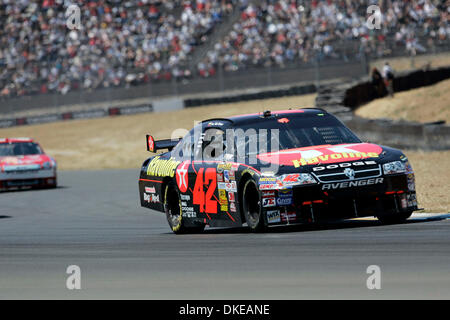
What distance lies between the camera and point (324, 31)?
32625mm

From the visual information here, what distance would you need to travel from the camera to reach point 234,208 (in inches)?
395

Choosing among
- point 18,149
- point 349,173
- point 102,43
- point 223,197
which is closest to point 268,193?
point 349,173

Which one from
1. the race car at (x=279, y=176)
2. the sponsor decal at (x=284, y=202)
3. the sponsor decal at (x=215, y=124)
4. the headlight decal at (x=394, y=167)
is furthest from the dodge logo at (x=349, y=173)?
the sponsor decal at (x=215, y=124)

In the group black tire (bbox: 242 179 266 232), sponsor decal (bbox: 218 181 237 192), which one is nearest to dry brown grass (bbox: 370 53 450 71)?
sponsor decal (bbox: 218 181 237 192)

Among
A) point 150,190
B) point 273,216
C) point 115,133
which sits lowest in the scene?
point 115,133

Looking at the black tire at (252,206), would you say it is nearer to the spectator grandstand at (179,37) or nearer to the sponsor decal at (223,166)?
the sponsor decal at (223,166)

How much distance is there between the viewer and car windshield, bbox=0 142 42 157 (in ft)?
79.2

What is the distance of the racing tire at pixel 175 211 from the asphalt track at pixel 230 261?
0.24 metres

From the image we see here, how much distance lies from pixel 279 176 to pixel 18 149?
16.2m

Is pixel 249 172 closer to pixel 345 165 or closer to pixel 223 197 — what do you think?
pixel 223 197

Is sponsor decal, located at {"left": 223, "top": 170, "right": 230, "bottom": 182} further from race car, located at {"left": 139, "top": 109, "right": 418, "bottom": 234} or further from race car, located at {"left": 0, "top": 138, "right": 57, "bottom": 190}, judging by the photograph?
race car, located at {"left": 0, "top": 138, "right": 57, "bottom": 190}

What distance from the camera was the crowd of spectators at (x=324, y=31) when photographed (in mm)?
31094

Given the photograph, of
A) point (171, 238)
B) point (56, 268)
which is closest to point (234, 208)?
point (171, 238)
